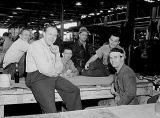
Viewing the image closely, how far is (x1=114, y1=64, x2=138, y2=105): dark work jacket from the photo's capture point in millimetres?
2598

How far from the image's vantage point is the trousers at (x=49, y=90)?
8.55 ft

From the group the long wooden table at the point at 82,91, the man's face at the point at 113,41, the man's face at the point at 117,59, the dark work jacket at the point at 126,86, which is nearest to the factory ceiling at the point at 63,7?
the man's face at the point at 113,41

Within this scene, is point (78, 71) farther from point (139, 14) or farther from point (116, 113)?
point (139, 14)

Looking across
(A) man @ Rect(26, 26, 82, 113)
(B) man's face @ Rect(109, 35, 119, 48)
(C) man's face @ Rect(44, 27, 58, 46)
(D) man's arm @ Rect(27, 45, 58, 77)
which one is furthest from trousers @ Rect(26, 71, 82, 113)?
(B) man's face @ Rect(109, 35, 119, 48)

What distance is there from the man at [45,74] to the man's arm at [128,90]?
637 millimetres

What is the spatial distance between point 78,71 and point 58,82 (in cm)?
129

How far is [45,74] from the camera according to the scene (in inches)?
107

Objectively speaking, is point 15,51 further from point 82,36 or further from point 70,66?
point 82,36

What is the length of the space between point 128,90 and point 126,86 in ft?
0.17

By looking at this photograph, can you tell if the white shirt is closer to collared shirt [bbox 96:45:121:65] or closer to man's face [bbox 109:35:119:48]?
man's face [bbox 109:35:119:48]

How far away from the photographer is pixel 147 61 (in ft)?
29.9

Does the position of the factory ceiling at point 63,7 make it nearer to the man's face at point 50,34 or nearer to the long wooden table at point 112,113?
the man's face at point 50,34

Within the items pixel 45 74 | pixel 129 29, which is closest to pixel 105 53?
pixel 45 74

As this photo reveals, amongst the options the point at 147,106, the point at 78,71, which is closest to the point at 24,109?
the point at 78,71
